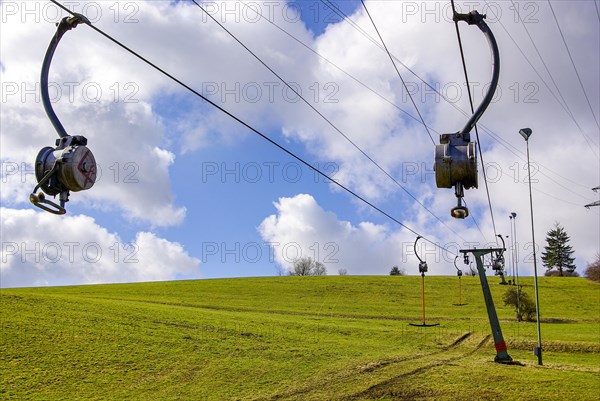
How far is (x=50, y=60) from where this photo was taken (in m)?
8.20

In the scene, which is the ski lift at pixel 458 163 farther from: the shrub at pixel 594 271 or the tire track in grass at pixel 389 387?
the shrub at pixel 594 271

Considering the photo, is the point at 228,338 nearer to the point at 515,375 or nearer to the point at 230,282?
the point at 515,375

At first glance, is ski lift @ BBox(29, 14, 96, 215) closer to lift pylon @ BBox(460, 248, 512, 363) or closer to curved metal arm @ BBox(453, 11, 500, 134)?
curved metal arm @ BBox(453, 11, 500, 134)

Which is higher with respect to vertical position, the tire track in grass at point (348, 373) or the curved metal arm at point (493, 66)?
the curved metal arm at point (493, 66)

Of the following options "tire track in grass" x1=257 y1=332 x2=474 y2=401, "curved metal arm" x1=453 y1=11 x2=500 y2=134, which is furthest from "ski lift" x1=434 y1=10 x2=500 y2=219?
"tire track in grass" x1=257 y1=332 x2=474 y2=401

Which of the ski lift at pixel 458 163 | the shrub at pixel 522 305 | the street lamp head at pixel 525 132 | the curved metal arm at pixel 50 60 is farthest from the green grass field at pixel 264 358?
the curved metal arm at pixel 50 60

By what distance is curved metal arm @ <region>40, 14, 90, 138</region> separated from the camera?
25.8ft

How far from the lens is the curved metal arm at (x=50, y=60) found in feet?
25.8

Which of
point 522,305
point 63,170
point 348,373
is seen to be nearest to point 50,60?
point 63,170

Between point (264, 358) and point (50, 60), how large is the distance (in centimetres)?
2838

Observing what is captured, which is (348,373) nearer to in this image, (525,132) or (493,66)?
(525,132)

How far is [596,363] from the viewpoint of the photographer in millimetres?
37656

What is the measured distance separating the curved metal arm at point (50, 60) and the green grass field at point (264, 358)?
18613mm

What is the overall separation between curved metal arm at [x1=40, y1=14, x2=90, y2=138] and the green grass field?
18.6 m
